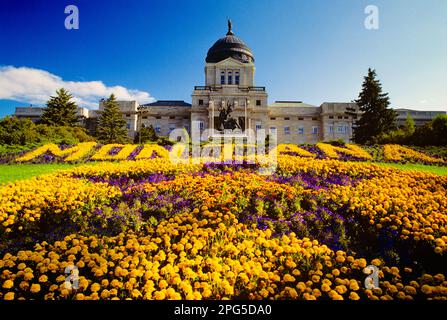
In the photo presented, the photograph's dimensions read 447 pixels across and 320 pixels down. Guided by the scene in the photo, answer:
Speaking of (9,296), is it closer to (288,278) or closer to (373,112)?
(288,278)

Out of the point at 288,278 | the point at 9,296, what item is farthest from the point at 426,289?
the point at 9,296

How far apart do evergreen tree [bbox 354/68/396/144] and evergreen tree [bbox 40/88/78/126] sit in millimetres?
29356

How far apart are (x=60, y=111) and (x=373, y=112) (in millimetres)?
32084

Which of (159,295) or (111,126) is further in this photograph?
(111,126)

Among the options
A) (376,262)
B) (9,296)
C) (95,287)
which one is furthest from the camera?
(376,262)

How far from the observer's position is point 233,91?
39.4 metres

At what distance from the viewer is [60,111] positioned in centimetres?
2961

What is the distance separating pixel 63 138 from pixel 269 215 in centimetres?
1699

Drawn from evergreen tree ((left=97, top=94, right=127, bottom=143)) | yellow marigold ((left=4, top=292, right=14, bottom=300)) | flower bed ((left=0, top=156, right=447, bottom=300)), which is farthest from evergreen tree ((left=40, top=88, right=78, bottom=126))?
yellow marigold ((left=4, top=292, right=14, bottom=300))

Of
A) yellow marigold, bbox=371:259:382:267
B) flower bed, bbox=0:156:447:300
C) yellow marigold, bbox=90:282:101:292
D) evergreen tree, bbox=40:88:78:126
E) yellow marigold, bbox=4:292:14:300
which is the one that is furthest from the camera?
evergreen tree, bbox=40:88:78:126

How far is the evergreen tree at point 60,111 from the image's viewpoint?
2858cm

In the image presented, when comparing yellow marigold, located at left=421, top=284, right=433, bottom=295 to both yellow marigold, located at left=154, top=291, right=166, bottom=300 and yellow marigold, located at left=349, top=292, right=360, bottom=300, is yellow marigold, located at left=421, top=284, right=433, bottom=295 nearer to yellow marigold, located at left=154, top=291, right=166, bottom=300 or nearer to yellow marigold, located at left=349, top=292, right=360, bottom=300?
yellow marigold, located at left=349, top=292, right=360, bottom=300

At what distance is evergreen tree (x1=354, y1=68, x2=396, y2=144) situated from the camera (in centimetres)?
3067
